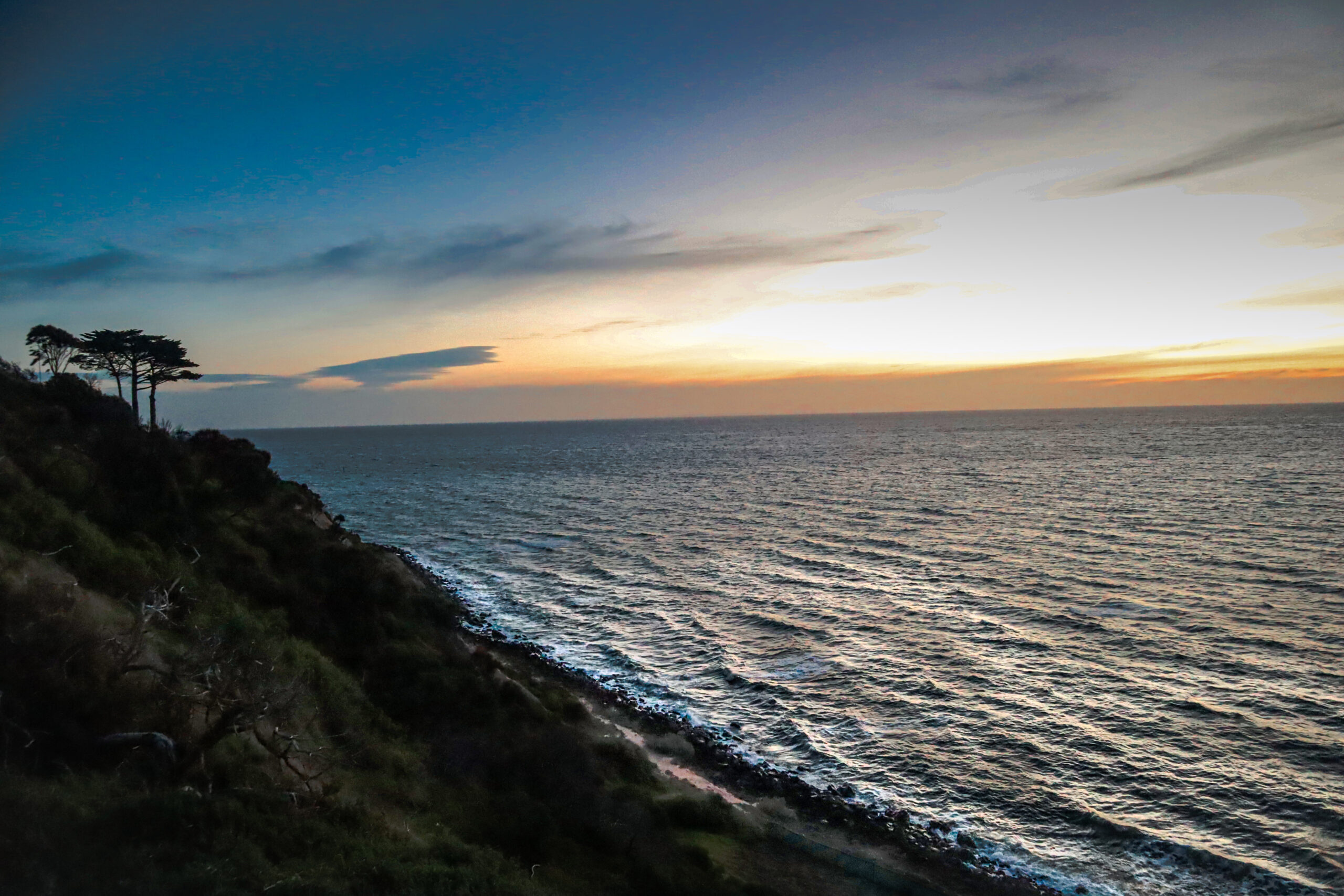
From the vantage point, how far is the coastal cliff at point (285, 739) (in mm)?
13406

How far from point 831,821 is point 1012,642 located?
62.0 feet

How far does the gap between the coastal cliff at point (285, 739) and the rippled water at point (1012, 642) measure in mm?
3652

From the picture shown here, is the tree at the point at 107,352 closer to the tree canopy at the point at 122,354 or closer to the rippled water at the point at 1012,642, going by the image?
the tree canopy at the point at 122,354

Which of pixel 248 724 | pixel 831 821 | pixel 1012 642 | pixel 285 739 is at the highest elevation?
pixel 248 724

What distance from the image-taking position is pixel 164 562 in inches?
999

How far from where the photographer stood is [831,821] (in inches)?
887

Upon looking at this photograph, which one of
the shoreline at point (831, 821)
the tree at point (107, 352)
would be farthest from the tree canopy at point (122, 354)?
the shoreline at point (831, 821)

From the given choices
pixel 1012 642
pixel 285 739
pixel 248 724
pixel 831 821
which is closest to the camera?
pixel 248 724

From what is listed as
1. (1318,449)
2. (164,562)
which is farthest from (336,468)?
(1318,449)

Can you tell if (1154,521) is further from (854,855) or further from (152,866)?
(152,866)

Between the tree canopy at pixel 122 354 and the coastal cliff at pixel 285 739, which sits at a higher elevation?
the tree canopy at pixel 122 354

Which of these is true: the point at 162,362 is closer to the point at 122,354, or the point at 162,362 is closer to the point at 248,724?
the point at 122,354

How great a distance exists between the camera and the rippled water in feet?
72.5

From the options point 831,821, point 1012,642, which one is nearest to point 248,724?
point 831,821
